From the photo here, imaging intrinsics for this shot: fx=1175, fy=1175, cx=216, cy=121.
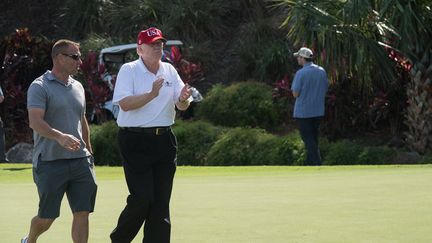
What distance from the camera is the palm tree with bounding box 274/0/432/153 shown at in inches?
783

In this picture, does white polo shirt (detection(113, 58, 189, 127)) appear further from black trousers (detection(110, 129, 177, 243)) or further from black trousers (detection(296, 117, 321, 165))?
black trousers (detection(296, 117, 321, 165))

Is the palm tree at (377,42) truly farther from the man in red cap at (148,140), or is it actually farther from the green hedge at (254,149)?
the man in red cap at (148,140)

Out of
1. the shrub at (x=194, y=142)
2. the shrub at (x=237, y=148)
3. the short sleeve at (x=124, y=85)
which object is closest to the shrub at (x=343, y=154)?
the shrub at (x=237, y=148)

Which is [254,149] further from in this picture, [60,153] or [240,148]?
[60,153]

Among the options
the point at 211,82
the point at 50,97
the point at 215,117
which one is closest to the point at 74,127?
the point at 50,97

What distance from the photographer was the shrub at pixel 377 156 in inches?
780

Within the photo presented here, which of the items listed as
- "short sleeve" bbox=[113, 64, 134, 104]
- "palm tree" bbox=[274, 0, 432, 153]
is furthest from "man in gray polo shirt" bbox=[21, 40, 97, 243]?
"palm tree" bbox=[274, 0, 432, 153]

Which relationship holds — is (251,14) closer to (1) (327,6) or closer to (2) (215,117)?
(2) (215,117)

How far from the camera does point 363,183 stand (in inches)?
549

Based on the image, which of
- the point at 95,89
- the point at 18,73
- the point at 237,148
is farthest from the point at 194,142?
the point at 18,73

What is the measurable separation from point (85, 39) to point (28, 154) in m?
7.53

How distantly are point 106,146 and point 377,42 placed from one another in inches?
216

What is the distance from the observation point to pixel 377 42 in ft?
66.4

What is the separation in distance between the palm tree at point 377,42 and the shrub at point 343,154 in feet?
3.57
